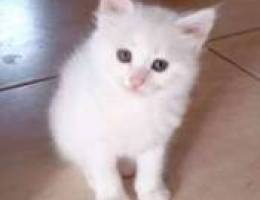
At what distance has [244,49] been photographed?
2.03m

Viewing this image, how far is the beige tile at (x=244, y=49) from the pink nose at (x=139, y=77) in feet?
2.65

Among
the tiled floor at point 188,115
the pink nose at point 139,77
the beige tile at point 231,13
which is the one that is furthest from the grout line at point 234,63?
the pink nose at point 139,77

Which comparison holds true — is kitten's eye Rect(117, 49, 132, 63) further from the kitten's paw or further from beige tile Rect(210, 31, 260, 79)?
beige tile Rect(210, 31, 260, 79)

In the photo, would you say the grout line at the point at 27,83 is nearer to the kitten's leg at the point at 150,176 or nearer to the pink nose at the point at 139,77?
the kitten's leg at the point at 150,176

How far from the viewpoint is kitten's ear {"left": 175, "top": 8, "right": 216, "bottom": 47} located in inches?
47.8

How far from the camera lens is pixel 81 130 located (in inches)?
51.1

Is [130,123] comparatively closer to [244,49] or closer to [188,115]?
[188,115]

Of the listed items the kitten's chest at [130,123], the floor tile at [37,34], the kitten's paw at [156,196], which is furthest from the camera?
the floor tile at [37,34]

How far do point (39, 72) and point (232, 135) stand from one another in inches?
25.1

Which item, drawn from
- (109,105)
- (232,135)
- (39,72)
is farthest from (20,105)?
(232,135)

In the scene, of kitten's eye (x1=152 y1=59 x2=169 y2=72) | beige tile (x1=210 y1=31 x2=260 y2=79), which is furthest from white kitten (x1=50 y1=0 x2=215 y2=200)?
beige tile (x1=210 y1=31 x2=260 y2=79)

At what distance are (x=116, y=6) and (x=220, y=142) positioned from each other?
53 centimetres

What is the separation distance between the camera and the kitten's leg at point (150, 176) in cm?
135

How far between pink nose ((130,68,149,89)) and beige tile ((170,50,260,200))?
0.36 m
